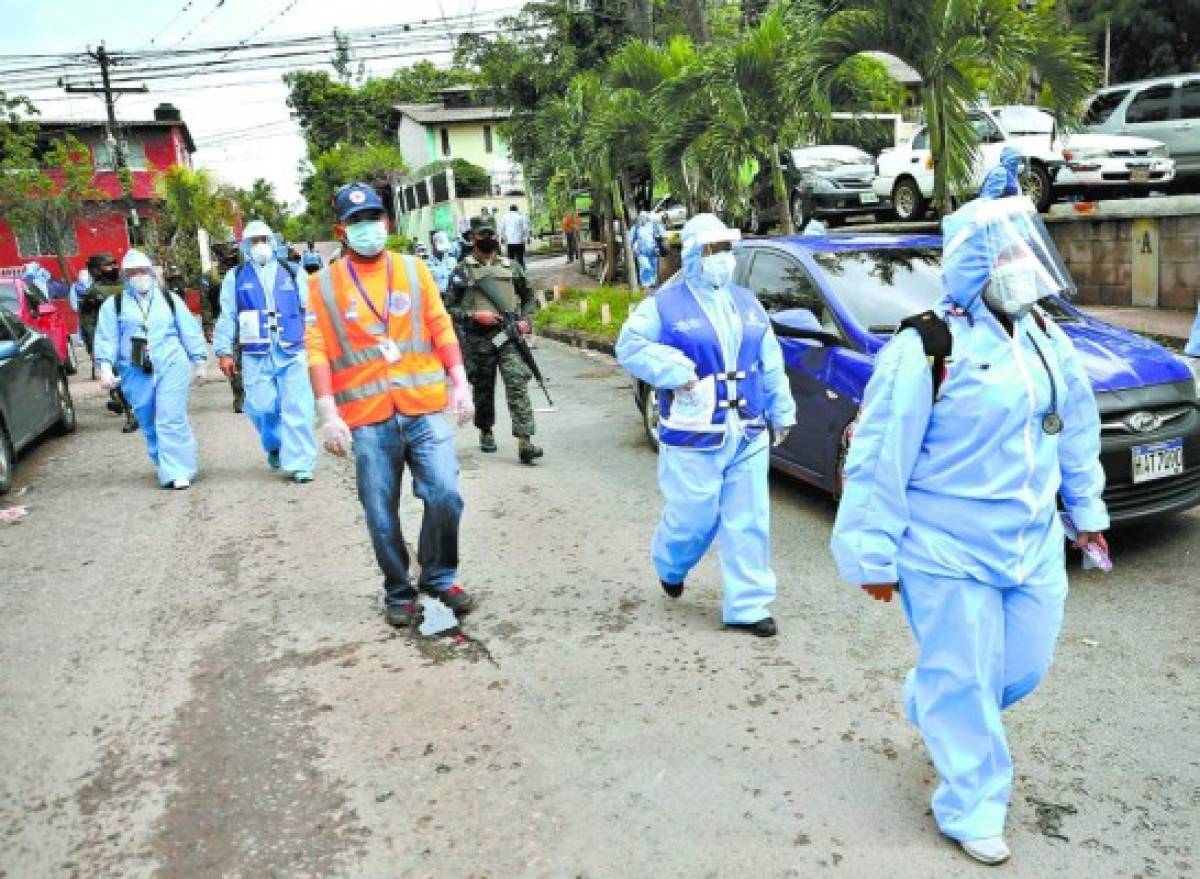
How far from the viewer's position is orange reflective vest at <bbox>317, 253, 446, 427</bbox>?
491cm

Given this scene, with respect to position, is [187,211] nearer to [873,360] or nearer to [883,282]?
[883,282]

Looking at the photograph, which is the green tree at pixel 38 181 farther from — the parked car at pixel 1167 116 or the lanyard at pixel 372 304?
the lanyard at pixel 372 304

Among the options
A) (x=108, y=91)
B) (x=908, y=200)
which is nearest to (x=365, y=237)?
(x=908, y=200)

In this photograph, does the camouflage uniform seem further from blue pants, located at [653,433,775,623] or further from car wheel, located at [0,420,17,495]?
blue pants, located at [653,433,775,623]

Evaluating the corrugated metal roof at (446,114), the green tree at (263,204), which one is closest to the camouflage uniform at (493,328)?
the corrugated metal roof at (446,114)

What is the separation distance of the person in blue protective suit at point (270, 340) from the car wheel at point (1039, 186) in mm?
10208

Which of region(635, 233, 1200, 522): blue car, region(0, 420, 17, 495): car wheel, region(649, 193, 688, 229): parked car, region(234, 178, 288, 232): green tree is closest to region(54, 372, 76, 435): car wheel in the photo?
region(0, 420, 17, 495): car wheel

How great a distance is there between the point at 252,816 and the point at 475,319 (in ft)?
18.8

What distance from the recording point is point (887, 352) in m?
3.04

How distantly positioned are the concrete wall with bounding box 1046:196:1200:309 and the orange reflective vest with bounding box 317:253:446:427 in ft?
32.2

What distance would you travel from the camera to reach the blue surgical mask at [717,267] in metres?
4.76

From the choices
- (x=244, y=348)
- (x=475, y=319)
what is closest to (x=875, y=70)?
Result: (x=475, y=319)

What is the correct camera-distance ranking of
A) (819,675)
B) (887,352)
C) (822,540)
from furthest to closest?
1. (822,540)
2. (819,675)
3. (887,352)

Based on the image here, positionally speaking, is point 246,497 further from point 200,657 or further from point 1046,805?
point 1046,805
